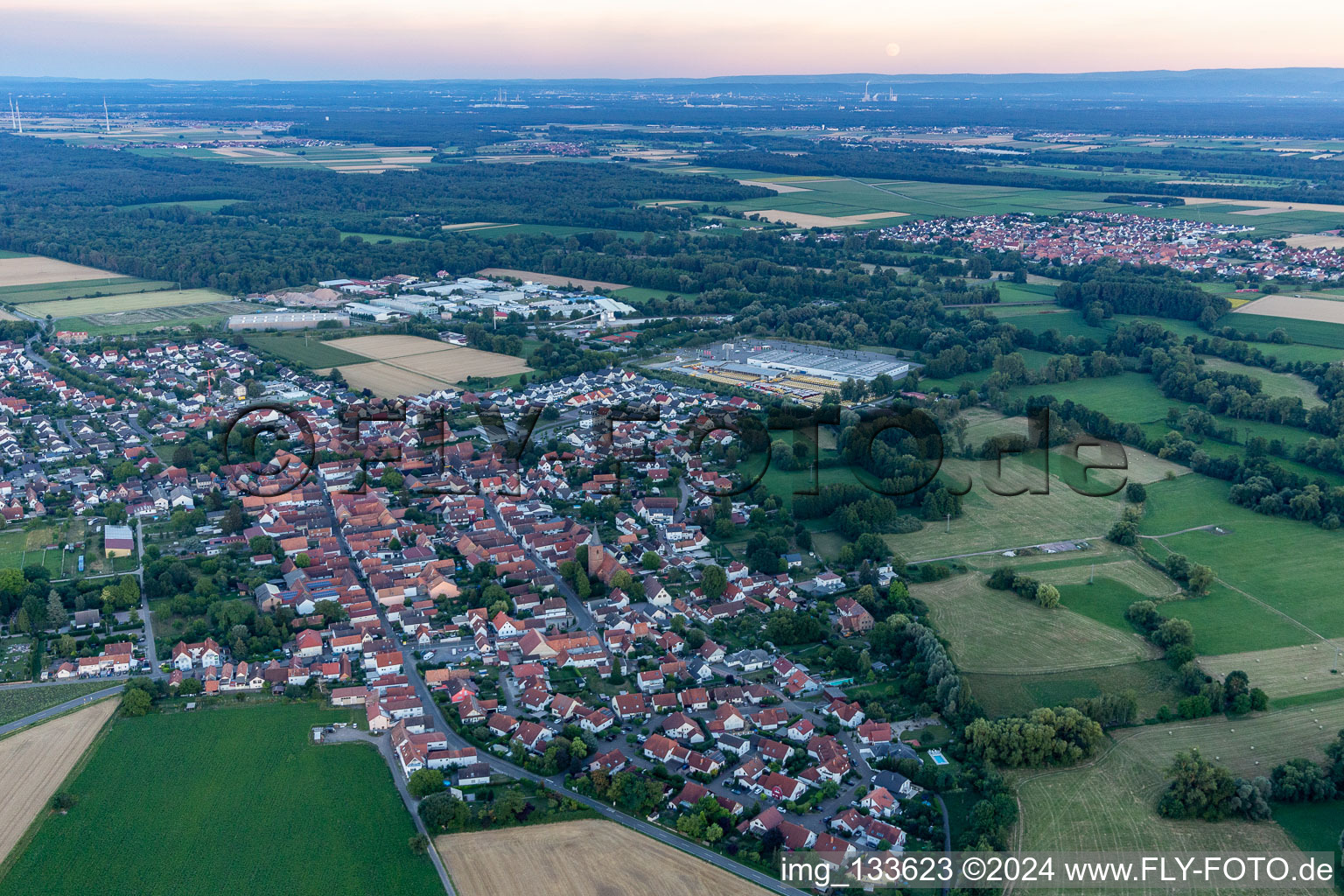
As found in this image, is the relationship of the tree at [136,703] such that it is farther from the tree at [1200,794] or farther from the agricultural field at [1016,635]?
the tree at [1200,794]

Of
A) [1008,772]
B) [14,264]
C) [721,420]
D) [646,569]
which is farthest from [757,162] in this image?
[1008,772]

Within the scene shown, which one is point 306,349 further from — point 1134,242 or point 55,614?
point 1134,242

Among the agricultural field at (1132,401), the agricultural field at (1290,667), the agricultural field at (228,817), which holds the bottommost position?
the agricultural field at (228,817)

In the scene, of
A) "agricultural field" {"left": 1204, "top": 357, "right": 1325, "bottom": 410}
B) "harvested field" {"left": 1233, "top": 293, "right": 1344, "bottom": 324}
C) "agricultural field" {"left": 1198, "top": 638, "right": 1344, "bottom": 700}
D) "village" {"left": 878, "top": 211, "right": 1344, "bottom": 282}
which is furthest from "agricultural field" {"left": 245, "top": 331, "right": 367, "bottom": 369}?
"harvested field" {"left": 1233, "top": 293, "right": 1344, "bottom": 324}

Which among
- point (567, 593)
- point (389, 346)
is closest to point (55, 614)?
point (567, 593)

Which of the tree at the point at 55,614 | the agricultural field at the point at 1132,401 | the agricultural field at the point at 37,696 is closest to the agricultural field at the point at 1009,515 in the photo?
the agricultural field at the point at 1132,401

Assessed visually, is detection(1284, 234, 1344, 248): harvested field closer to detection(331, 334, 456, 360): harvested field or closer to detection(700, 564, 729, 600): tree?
detection(331, 334, 456, 360): harvested field
